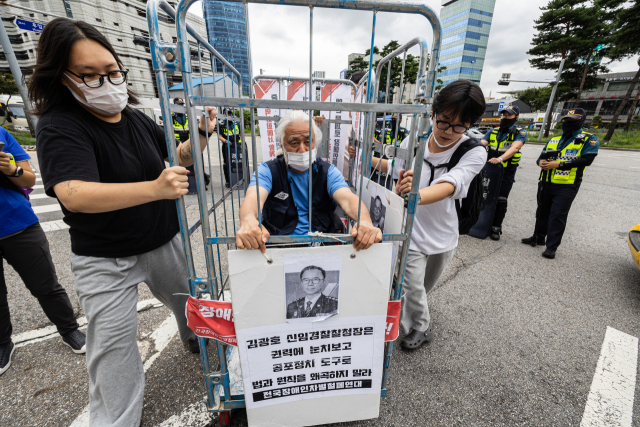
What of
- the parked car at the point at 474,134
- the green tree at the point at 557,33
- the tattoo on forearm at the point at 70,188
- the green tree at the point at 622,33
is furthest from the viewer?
the green tree at the point at 557,33

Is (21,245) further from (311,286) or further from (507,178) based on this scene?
(507,178)

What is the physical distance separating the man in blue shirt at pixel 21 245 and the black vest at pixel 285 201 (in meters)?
1.48

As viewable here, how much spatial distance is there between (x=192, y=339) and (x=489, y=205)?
4058 millimetres

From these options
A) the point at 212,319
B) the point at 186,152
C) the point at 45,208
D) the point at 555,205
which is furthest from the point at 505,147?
the point at 45,208

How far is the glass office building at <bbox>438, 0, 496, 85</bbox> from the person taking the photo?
193 ft

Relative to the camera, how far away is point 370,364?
4.81ft

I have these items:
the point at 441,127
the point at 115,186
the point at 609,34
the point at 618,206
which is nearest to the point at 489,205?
the point at 441,127

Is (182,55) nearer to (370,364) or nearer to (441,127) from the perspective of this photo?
(441,127)

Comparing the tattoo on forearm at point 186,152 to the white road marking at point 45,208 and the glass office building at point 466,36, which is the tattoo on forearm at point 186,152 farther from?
the glass office building at point 466,36

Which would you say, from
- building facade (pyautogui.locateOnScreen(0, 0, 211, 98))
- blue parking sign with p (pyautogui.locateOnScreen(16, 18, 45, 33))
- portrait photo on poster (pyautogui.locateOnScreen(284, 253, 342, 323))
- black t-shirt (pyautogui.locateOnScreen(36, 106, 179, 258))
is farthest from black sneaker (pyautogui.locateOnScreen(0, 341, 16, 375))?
building facade (pyautogui.locateOnScreen(0, 0, 211, 98))

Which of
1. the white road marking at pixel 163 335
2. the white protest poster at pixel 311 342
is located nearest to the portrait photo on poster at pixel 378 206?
the white protest poster at pixel 311 342

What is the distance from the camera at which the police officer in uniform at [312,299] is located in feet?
4.03

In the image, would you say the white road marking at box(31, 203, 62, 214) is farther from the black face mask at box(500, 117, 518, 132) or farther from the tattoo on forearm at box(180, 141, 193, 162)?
the black face mask at box(500, 117, 518, 132)

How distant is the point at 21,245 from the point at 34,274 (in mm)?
200
